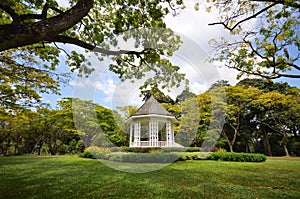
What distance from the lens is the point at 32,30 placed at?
272cm

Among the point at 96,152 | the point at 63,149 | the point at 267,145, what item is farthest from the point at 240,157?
the point at 63,149

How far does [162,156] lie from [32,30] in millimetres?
10466

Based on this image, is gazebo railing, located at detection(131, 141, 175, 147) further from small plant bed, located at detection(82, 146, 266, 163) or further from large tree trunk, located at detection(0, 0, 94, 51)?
large tree trunk, located at detection(0, 0, 94, 51)

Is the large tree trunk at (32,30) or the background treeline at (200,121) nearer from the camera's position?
the large tree trunk at (32,30)

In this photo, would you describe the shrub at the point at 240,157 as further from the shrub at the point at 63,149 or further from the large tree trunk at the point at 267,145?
the shrub at the point at 63,149

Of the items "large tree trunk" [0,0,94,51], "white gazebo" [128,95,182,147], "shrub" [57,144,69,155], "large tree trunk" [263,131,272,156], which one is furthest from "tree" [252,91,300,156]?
"shrub" [57,144,69,155]

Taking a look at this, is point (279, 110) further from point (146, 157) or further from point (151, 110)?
point (146, 157)

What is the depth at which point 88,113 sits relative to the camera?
69.3 feet

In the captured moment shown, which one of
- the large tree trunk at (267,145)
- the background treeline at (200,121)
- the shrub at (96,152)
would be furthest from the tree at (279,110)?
the shrub at (96,152)

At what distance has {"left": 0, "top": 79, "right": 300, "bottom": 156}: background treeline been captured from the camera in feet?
63.5

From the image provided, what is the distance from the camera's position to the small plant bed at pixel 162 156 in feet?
38.7

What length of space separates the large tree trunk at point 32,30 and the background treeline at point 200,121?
1519cm

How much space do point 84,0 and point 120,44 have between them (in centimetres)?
292

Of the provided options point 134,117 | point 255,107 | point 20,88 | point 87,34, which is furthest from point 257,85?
point 20,88
